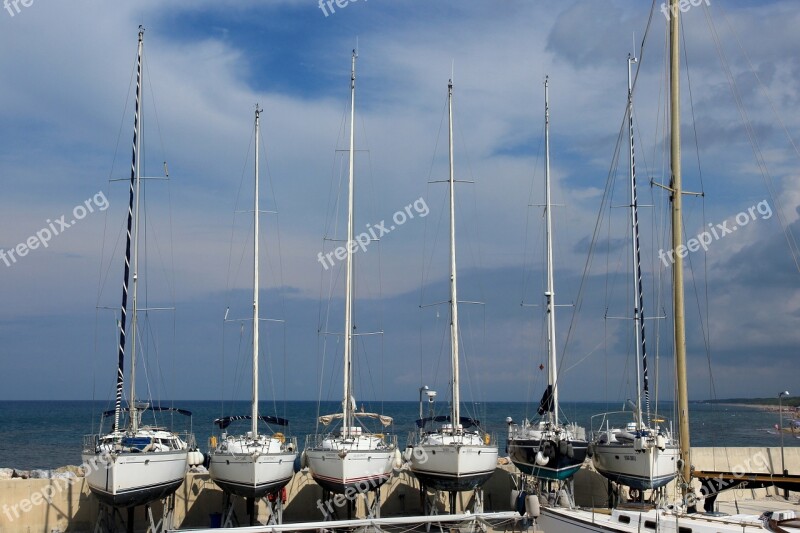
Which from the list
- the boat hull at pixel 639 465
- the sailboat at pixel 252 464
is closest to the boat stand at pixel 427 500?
the sailboat at pixel 252 464

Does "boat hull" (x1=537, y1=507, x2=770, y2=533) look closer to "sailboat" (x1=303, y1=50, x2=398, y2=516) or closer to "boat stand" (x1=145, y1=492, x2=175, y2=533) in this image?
"sailboat" (x1=303, y1=50, x2=398, y2=516)

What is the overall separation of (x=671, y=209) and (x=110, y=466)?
1754 centimetres

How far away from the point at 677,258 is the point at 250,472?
1519cm

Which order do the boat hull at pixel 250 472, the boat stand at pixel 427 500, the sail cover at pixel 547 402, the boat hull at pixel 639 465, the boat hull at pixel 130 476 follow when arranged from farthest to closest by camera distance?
the sail cover at pixel 547 402
the boat hull at pixel 639 465
the boat stand at pixel 427 500
the boat hull at pixel 250 472
the boat hull at pixel 130 476

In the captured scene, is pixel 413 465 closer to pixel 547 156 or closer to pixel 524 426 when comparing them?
pixel 524 426

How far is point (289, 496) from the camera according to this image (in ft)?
108

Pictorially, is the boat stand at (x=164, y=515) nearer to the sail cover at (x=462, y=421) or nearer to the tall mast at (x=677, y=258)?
the sail cover at (x=462, y=421)

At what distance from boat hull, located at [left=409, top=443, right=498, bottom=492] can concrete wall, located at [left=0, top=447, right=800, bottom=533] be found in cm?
183

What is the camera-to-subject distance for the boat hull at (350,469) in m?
30.2

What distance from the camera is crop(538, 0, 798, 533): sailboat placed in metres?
20.1

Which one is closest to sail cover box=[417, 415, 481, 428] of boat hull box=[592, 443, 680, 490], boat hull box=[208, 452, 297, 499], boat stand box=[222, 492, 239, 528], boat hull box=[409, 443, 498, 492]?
boat hull box=[409, 443, 498, 492]

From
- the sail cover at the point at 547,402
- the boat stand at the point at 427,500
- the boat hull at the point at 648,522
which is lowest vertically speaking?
the boat stand at the point at 427,500

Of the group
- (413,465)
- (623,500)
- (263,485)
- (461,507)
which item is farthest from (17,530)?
(623,500)

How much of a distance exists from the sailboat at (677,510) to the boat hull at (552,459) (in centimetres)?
955
